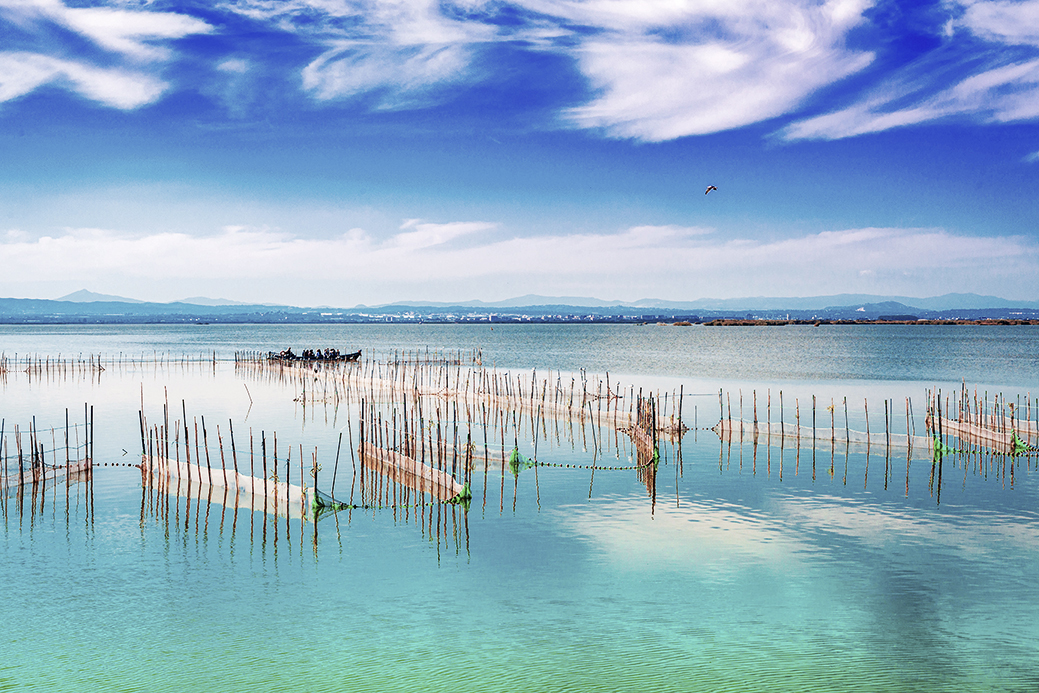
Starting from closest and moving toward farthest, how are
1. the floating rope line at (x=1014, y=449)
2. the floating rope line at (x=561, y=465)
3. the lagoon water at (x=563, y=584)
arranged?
1. the lagoon water at (x=563, y=584)
2. the floating rope line at (x=561, y=465)
3. the floating rope line at (x=1014, y=449)

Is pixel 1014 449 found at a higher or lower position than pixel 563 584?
higher

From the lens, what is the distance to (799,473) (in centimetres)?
2194

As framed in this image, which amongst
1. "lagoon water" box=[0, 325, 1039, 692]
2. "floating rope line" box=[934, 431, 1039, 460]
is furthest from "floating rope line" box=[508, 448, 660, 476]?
"floating rope line" box=[934, 431, 1039, 460]

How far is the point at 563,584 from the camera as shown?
44.1 feet

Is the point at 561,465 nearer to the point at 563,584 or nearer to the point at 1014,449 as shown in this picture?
the point at 563,584

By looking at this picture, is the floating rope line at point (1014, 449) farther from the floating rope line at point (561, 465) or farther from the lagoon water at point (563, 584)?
the floating rope line at point (561, 465)

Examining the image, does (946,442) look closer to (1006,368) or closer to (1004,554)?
(1004,554)

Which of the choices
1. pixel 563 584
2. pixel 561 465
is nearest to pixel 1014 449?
pixel 561 465

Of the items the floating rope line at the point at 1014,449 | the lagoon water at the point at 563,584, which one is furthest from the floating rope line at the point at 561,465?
the floating rope line at the point at 1014,449

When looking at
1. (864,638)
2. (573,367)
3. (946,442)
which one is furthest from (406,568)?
(573,367)

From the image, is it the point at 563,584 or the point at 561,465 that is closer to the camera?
the point at 563,584

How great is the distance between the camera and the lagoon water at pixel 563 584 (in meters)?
10.4

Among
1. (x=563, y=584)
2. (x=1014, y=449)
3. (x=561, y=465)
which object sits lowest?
(x=563, y=584)

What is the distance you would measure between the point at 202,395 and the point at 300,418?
38.8 feet
